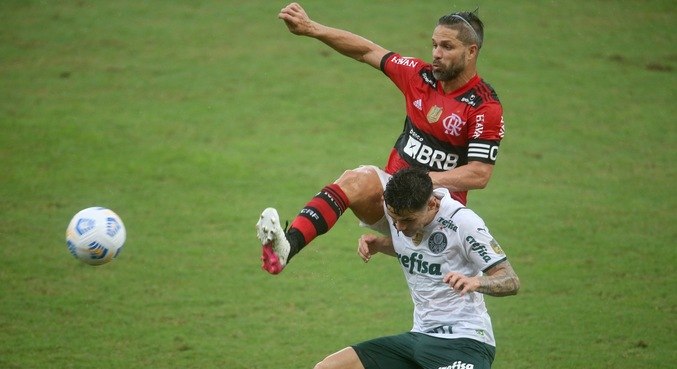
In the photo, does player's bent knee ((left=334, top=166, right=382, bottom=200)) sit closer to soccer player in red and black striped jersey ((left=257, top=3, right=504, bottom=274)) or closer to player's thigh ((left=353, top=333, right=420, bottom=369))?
soccer player in red and black striped jersey ((left=257, top=3, right=504, bottom=274))

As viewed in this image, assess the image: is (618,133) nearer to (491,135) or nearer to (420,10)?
(420,10)

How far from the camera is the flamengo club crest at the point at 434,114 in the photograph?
805 cm

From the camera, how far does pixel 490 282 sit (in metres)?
6.45

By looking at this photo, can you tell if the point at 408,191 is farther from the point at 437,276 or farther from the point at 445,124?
the point at 445,124

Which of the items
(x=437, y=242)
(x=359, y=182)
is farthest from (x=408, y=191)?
(x=359, y=182)

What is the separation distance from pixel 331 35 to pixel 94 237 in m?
2.64

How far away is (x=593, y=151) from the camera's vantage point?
15.9 meters

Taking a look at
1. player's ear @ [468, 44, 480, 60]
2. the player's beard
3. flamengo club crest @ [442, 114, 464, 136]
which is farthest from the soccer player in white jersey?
player's ear @ [468, 44, 480, 60]

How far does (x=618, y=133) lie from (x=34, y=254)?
31.5 feet

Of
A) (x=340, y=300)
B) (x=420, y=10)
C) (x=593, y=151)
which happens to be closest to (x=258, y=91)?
(x=420, y=10)

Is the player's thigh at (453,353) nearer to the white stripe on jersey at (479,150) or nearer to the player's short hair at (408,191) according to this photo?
the player's short hair at (408,191)

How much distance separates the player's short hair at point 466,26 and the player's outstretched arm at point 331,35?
81 centimetres

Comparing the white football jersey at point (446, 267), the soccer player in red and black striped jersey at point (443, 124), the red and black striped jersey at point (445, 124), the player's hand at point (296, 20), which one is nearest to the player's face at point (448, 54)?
the soccer player in red and black striped jersey at point (443, 124)

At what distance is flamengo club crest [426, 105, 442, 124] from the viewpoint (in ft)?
26.4
